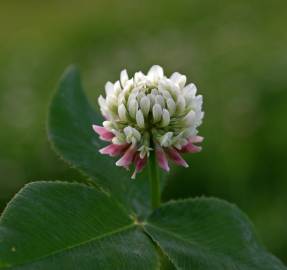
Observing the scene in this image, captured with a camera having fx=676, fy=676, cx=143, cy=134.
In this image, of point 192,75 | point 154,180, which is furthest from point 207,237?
point 192,75

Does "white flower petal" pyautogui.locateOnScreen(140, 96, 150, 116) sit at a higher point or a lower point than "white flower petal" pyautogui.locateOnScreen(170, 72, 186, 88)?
lower

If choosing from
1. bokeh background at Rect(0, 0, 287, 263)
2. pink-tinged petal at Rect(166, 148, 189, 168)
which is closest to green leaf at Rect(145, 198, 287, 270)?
pink-tinged petal at Rect(166, 148, 189, 168)

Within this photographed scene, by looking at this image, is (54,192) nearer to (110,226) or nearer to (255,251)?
(110,226)

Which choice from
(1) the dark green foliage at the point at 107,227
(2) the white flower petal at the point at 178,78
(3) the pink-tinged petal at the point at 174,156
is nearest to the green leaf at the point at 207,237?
(1) the dark green foliage at the point at 107,227

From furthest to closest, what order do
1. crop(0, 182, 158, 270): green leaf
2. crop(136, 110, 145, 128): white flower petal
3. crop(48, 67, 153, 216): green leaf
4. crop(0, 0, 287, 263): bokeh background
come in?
crop(0, 0, 287, 263): bokeh background
crop(48, 67, 153, 216): green leaf
crop(136, 110, 145, 128): white flower petal
crop(0, 182, 158, 270): green leaf

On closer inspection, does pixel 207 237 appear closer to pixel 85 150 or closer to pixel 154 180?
pixel 154 180

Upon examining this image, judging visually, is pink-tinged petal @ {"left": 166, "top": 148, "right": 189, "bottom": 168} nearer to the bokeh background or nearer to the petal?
the petal
